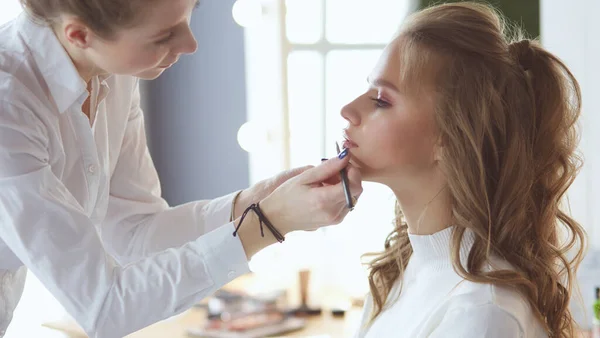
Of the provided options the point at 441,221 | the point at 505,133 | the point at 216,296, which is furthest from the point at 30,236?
the point at 216,296

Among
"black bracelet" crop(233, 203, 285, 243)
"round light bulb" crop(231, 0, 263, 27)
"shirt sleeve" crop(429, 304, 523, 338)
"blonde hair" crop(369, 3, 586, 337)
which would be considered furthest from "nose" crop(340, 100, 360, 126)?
"round light bulb" crop(231, 0, 263, 27)

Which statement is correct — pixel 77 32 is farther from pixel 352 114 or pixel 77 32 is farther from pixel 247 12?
pixel 247 12

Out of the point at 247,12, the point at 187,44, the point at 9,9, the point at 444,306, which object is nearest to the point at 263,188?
the point at 187,44

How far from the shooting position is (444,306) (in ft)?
4.38

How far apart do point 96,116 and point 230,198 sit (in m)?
0.32

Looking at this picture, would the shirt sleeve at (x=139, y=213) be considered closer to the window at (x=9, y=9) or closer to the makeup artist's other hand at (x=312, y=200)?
the makeup artist's other hand at (x=312, y=200)

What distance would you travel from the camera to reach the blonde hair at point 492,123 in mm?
1382

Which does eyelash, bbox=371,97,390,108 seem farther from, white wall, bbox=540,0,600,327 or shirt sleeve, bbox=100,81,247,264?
white wall, bbox=540,0,600,327

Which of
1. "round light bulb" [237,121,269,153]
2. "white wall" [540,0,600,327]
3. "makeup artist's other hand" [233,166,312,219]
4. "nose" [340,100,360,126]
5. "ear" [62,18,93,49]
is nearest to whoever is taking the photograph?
"ear" [62,18,93,49]

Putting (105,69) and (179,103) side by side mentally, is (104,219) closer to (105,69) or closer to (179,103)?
(105,69)

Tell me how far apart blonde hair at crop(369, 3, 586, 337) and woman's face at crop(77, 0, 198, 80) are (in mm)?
385

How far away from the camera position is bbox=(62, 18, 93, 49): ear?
1.32m

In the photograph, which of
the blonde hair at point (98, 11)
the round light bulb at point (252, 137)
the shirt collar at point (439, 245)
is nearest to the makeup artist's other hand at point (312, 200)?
the shirt collar at point (439, 245)

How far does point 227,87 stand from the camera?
2863mm
